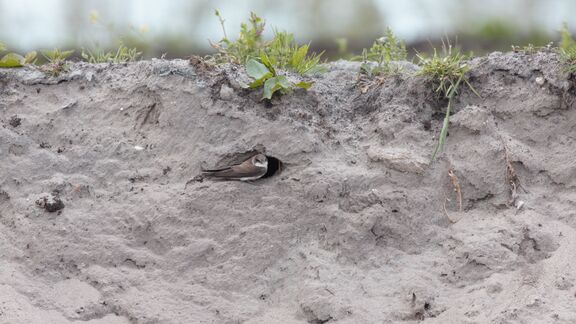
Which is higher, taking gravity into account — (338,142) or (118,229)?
(338,142)

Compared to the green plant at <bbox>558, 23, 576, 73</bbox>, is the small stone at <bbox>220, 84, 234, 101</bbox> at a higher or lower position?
lower

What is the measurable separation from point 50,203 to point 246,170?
0.96m

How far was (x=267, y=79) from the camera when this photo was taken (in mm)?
4871

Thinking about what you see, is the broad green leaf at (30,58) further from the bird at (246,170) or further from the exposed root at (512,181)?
the exposed root at (512,181)

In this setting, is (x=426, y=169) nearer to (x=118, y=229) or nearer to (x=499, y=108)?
(x=499, y=108)

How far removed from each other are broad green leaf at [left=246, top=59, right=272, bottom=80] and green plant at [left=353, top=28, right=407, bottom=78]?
0.71m

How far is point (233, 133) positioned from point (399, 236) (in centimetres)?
99

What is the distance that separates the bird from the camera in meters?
4.62

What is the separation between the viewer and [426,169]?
4.73 m

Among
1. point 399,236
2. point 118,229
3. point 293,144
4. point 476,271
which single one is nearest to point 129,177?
point 118,229

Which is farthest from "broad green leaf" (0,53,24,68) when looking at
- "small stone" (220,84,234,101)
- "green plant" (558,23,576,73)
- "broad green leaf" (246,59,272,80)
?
"green plant" (558,23,576,73)

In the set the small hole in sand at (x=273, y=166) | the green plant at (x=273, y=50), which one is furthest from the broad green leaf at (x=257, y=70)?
the small hole in sand at (x=273, y=166)

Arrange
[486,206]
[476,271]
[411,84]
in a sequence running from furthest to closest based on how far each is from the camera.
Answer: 1. [411,84]
2. [486,206]
3. [476,271]

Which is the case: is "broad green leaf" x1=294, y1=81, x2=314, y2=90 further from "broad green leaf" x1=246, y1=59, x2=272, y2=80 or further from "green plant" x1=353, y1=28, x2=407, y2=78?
"green plant" x1=353, y1=28, x2=407, y2=78
